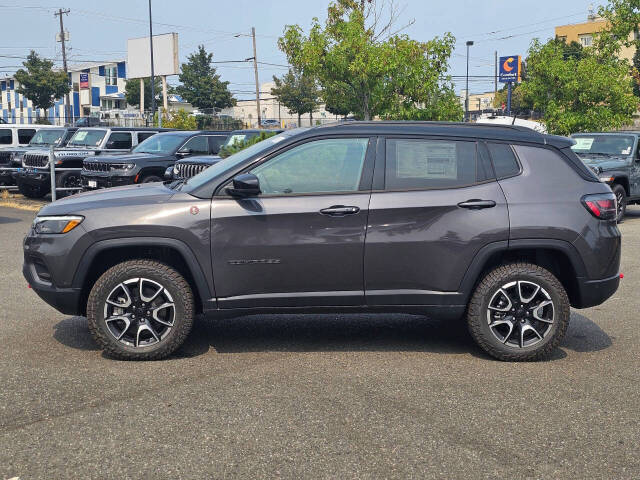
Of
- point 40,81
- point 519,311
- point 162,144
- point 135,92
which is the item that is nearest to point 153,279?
point 519,311

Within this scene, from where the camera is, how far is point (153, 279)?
571 centimetres

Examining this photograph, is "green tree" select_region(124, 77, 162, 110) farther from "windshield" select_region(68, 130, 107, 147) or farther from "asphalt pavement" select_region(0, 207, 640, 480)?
"asphalt pavement" select_region(0, 207, 640, 480)

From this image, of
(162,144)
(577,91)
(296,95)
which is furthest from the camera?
(296,95)

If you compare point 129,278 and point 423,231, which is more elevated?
point 423,231

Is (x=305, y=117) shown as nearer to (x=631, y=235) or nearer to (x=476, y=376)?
(x=631, y=235)

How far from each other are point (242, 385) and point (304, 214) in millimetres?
1308

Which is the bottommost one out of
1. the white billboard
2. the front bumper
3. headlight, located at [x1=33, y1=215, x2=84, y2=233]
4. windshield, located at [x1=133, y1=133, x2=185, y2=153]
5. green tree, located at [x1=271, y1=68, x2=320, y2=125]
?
the front bumper

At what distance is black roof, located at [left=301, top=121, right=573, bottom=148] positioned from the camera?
5.98m

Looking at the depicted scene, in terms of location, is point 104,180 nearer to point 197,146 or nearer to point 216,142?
point 197,146

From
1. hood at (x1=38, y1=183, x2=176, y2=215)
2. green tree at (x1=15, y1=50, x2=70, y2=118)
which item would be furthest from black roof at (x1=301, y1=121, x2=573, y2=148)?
green tree at (x1=15, y1=50, x2=70, y2=118)

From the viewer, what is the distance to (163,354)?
19.0 ft

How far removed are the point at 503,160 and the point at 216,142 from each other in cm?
1355

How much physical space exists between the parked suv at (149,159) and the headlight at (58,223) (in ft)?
36.1

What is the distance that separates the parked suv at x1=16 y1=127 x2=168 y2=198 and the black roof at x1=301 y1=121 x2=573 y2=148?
14507mm
